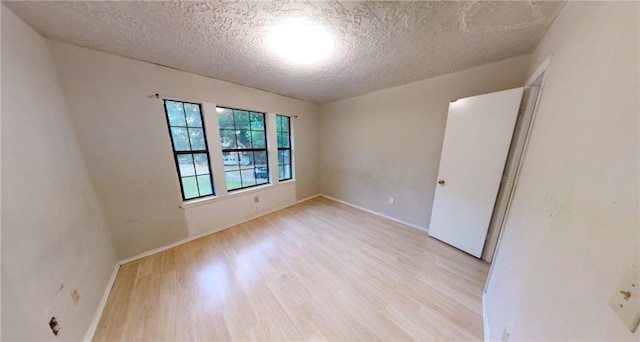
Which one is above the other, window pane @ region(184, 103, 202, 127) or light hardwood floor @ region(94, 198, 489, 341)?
window pane @ region(184, 103, 202, 127)

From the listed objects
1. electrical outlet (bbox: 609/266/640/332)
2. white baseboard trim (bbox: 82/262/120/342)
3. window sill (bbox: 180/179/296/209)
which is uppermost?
electrical outlet (bbox: 609/266/640/332)

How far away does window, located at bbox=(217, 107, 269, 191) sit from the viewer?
2502 mm

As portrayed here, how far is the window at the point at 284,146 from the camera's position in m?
3.14

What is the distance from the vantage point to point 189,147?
2.18 m

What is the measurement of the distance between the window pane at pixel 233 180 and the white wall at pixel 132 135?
0.81ft

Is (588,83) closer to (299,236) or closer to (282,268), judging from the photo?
(282,268)

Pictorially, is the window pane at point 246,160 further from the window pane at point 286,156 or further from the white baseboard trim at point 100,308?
the white baseboard trim at point 100,308

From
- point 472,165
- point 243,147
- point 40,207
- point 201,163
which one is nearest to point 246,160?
point 243,147

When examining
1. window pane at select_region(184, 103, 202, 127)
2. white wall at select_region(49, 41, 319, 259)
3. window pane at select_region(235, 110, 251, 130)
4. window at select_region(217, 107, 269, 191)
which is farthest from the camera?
window pane at select_region(235, 110, 251, 130)

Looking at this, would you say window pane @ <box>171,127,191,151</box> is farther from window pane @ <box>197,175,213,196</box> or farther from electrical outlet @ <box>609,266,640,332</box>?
electrical outlet @ <box>609,266,640,332</box>

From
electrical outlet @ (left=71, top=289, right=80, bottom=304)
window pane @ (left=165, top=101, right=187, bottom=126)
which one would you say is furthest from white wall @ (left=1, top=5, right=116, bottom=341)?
window pane @ (left=165, top=101, right=187, bottom=126)

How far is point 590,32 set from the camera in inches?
27.8

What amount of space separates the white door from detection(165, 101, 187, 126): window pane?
3.29m

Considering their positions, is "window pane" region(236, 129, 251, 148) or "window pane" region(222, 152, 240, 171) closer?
"window pane" region(222, 152, 240, 171)
